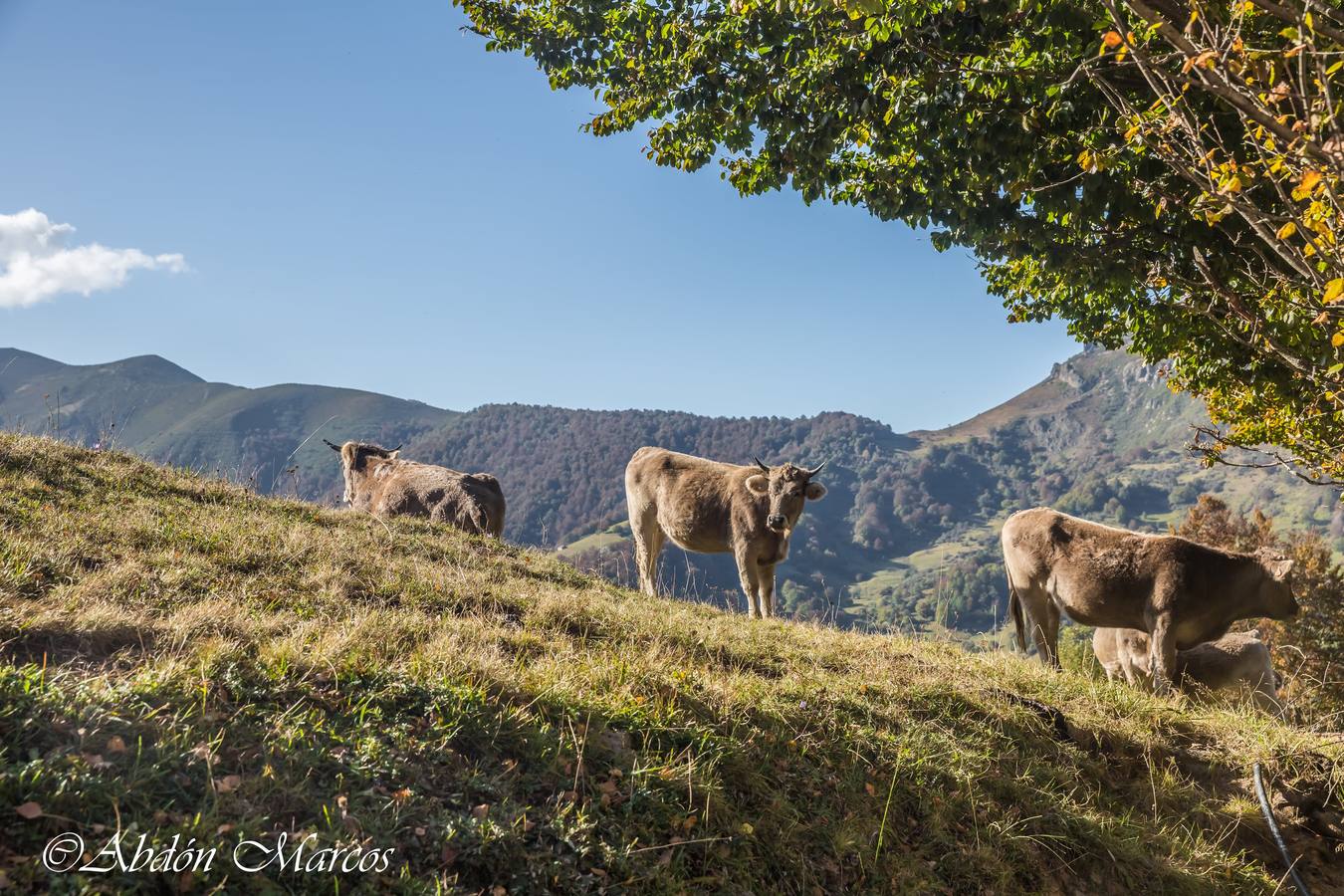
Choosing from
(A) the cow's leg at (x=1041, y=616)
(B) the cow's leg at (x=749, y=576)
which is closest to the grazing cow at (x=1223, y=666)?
(A) the cow's leg at (x=1041, y=616)

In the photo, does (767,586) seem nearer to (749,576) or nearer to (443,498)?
(749,576)

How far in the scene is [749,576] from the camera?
12547 mm

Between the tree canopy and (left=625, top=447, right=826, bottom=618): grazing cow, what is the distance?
5179 millimetres

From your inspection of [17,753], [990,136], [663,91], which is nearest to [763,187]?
[663,91]

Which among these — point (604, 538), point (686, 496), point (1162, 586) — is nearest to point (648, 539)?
point (686, 496)

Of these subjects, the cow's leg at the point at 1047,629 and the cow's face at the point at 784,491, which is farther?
the cow's face at the point at 784,491

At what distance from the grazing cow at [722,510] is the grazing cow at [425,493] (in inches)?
109

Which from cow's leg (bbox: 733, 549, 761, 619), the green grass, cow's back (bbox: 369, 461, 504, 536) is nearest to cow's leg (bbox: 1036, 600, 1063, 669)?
cow's leg (bbox: 733, 549, 761, 619)

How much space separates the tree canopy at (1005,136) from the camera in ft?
21.9

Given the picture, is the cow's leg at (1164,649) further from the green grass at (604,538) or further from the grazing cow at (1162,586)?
the green grass at (604,538)

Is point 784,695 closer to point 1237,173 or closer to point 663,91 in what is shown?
point 1237,173

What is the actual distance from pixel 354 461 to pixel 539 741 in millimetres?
13425

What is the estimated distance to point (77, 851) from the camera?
8.15 ft

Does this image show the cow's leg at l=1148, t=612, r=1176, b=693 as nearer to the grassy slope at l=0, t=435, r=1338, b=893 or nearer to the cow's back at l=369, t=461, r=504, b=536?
the grassy slope at l=0, t=435, r=1338, b=893
